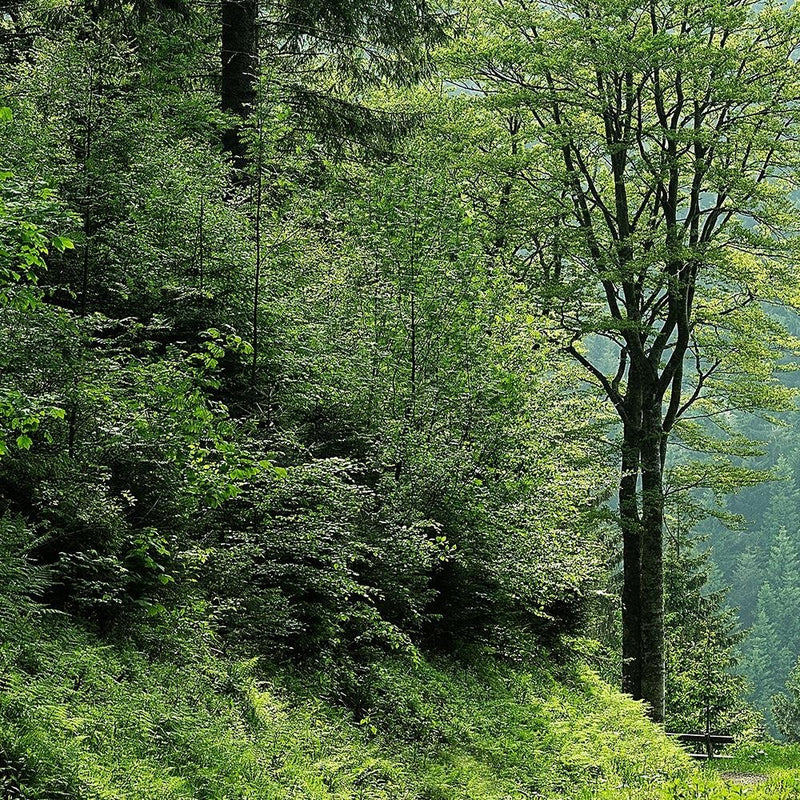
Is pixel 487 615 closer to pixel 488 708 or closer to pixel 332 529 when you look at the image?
pixel 488 708

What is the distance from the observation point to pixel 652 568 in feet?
54.1

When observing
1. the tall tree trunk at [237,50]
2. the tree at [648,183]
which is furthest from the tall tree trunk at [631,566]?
the tall tree trunk at [237,50]

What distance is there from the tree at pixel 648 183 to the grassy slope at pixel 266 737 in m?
7.83

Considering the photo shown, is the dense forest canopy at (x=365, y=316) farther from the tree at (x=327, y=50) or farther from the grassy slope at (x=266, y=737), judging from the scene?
the grassy slope at (x=266, y=737)

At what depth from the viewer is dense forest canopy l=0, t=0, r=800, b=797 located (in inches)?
253

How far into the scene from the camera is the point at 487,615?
36.0ft

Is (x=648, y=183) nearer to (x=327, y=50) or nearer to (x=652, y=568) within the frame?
(x=327, y=50)

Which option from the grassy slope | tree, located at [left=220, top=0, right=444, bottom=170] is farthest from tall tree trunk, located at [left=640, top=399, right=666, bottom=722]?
tree, located at [left=220, top=0, right=444, bottom=170]

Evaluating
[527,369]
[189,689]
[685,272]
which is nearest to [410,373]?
[527,369]

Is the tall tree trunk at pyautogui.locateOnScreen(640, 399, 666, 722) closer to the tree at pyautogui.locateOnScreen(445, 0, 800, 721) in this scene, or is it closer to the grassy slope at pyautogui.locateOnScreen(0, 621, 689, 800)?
the tree at pyautogui.locateOnScreen(445, 0, 800, 721)

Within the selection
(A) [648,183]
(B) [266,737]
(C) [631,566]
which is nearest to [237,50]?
(A) [648,183]

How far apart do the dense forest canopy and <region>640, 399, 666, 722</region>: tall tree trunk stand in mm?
67

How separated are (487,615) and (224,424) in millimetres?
5555

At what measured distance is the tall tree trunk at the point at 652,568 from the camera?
1609 cm
